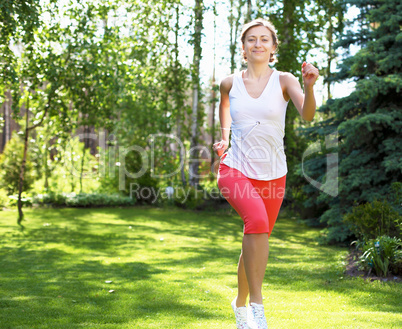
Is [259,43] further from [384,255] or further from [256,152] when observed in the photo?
[384,255]

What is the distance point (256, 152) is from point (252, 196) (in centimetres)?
27

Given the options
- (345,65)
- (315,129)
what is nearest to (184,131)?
(315,129)

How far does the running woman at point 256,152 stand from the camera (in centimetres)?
256

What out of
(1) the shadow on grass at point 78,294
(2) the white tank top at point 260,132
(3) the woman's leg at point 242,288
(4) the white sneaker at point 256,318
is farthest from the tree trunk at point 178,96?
(4) the white sneaker at point 256,318

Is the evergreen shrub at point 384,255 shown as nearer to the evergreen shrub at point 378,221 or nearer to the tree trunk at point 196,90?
the evergreen shrub at point 378,221

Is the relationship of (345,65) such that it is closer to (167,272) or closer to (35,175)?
(167,272)

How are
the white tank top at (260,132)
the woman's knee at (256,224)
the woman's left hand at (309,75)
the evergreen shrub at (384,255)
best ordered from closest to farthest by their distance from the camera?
the woman's left hand at (309,75)
the woman's knee at (256,224)
the white tank top at (260,132)
the evergreen shrub at (384,255)

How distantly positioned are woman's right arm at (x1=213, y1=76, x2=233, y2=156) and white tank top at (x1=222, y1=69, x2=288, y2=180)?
122 mm

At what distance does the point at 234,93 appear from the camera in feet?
9.20

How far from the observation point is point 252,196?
2.61 metres

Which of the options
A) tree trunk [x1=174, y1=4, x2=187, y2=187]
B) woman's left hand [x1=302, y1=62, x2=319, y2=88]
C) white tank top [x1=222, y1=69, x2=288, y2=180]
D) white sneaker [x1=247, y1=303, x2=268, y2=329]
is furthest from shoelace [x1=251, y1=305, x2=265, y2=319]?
tree trunk [x1=174, y1=4, x2=187, y2=187]

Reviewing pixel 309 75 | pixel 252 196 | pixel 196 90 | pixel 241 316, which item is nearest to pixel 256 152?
pixel 252 196

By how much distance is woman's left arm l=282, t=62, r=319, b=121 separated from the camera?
95.2 inches

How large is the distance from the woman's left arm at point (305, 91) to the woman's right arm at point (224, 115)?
0.39 metres
